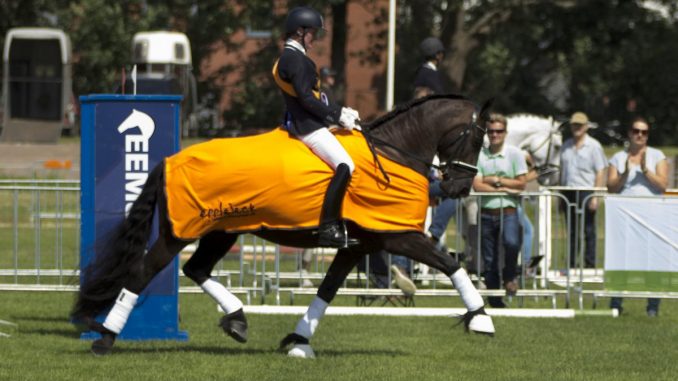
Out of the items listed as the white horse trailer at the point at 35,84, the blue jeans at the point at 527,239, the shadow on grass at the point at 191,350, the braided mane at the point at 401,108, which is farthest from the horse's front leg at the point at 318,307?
the white horse trailer at the point at 35,84

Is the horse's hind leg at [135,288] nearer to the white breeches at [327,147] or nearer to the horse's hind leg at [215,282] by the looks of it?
the horse's hind leg at [215,282]

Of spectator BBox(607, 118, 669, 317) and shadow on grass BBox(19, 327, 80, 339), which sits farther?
spectator BBox(607, 118, 669, 317)

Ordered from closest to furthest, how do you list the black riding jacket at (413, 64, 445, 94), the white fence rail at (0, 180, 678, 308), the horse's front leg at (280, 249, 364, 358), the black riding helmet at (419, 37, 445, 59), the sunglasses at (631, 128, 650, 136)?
the horse's front leg at (280, 249, 364, 358) → the white fence rail at (0, 180, 678, 308) → the black riding jacket at (413, 64, 445, 94) → the black riding helmet at (419, 37, 445, 59) → the sunglasses at (631, 128, 650, 136)

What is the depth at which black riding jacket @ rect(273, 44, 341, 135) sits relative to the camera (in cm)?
1088

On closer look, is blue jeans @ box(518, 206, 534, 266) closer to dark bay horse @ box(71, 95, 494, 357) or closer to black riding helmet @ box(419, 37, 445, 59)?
black riding helmet @ box(419, 37, 445, 59)

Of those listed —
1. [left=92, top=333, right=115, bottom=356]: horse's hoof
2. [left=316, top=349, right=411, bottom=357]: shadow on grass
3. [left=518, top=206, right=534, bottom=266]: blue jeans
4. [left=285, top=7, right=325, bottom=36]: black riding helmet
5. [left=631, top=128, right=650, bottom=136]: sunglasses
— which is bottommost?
[left=316, top=349, right=411, bottom=357]: shadow on grass

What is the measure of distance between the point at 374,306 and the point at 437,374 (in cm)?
472

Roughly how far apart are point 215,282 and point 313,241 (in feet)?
2.73

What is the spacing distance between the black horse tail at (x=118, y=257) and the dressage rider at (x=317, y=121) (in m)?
1.06

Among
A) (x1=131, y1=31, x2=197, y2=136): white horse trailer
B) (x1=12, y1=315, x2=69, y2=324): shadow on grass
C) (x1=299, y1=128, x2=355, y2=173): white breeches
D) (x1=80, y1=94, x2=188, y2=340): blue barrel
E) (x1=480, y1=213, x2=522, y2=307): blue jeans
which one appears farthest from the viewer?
(x1=131, y1=31, x2=197, y2=136): white horse trailer

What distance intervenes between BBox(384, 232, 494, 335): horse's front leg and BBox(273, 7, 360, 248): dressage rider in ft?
1.16

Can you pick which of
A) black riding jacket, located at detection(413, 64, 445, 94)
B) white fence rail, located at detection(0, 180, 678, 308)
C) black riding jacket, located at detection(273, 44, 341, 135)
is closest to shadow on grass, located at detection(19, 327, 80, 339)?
white fence rail, located at detection(0, 180, 678, 308)

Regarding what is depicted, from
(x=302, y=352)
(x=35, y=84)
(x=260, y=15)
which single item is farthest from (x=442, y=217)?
(x=35, y=84)

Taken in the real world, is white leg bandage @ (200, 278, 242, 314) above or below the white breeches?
below
